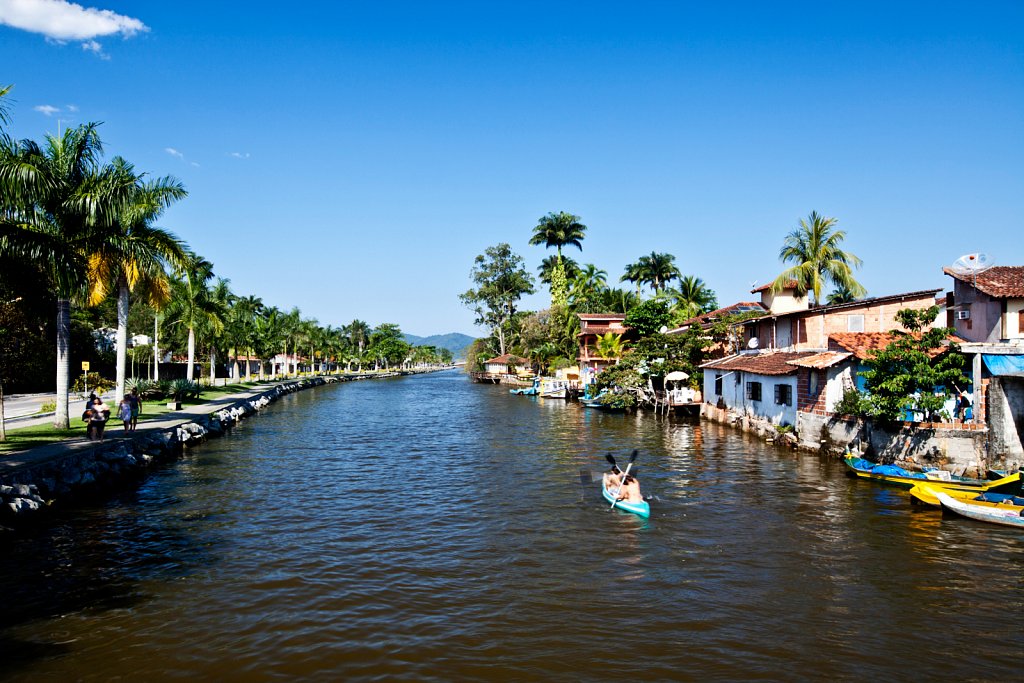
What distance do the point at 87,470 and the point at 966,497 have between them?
27772 mm

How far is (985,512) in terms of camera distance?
60.6 ft

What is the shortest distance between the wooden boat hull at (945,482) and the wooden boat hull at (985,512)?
132 cm

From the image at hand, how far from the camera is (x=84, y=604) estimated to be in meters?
12.6

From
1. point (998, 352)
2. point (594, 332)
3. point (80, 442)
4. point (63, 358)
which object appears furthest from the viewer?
point (594, 332)

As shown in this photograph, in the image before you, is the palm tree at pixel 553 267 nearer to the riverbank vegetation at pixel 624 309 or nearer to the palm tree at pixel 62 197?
the riverbank vegetation at pixel 624 309

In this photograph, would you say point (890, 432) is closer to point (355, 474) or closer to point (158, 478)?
point (355, 474)

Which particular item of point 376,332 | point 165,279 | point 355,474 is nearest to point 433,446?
point 355,474

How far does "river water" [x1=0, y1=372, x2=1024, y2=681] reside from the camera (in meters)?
10.8

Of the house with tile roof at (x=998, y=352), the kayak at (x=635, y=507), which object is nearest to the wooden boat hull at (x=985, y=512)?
the house with tile roof at (x=998, y=352)

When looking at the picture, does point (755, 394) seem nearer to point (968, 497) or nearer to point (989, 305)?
point (989, 305)

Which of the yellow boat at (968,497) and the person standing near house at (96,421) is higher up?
the person standing near house at (96,421)

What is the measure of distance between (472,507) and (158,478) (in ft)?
42.3

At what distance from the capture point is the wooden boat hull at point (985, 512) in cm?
1798

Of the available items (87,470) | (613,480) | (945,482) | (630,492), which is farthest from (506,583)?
(945,482)
